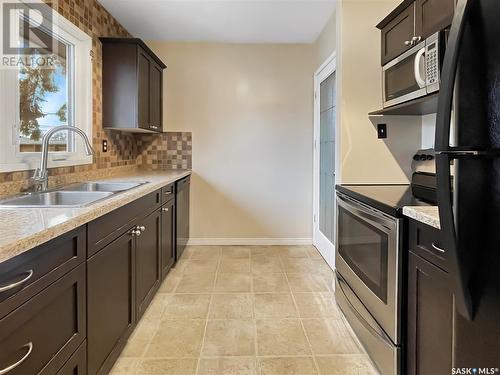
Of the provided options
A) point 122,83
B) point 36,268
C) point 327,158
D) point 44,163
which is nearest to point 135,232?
point 44,163

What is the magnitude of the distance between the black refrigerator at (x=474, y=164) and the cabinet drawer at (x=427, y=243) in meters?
0.40

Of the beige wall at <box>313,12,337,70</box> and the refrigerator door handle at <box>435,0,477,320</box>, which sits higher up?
the beige wall at <box>313,12,337,70</box>

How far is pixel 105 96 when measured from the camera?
3225 millimetres

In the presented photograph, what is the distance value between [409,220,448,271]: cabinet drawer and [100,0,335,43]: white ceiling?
96.4 inches

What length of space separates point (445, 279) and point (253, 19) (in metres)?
3.07

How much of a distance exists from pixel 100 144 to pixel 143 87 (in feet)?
2.22

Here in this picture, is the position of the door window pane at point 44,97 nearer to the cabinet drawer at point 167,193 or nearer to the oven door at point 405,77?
the cabinet drawer at point 167,193

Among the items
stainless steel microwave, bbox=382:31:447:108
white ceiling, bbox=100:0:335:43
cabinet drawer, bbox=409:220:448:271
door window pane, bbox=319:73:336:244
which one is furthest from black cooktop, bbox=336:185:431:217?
white ceiling, bbox=100:0:335:43

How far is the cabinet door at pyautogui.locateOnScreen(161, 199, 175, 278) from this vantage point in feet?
9.52

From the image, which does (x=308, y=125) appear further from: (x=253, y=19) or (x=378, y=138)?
(x=378, y=138)

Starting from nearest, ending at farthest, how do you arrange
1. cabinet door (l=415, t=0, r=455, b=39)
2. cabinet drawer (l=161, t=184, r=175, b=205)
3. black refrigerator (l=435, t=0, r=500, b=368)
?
black refrigerator (l=435, t=0, r=500, b=368), cabinet door (l=415, t=0, r=455, b=39), cabinet drawer (l=161, t=184, r=175, b=205)

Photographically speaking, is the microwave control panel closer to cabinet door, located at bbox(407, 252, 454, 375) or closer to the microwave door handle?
the microwave door handle

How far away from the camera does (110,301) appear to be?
1.72 metres

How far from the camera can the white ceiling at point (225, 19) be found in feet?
10.4
